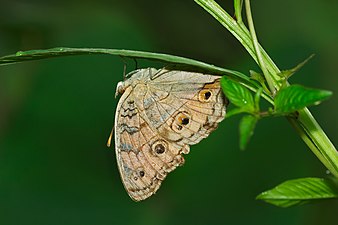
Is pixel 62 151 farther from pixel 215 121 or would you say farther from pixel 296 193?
pixel 296 193

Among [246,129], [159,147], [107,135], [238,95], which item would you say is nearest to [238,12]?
[238,95]

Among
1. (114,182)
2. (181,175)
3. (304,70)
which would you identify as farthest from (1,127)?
(304,70)

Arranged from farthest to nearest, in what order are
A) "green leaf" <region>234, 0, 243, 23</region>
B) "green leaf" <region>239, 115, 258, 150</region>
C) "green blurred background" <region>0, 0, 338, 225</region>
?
"green blurred background" <region>0, 0, 338, 225</region>, "green leaf" <region>234, 0, 243, 23</region>, "green leaf" <region>239, 115, 258, 150</region>

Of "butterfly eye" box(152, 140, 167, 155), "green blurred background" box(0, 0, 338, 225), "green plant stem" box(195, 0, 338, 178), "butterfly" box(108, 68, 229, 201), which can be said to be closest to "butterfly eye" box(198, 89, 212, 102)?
"butterfly" box(108, 68, 229, 201)

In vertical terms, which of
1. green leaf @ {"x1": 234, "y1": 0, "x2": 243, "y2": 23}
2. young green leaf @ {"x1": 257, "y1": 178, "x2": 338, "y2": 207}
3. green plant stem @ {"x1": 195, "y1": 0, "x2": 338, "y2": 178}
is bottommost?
young green leaf @ {"x1": 257, "y1": 178, "x2": 338, "y2": 207}

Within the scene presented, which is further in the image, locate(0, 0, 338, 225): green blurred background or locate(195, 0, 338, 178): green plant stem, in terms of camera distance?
locate(0, 0, 338, 225): green blurred background

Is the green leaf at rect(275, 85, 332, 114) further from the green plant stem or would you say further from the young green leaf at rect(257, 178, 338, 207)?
the young green leaf at rect(257, 178, 338, 207)

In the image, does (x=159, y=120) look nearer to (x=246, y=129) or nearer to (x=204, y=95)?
(x=204, y=95)
